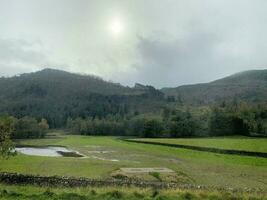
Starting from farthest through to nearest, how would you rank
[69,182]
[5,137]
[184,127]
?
[184,127] → [5,137] → [69,182]

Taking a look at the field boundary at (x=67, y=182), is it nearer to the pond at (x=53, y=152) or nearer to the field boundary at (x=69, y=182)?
the field boundary at (x=69, y=182)

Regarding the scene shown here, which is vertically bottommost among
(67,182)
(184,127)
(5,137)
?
(67,182)

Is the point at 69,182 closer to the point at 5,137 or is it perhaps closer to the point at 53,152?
the point at 5,137

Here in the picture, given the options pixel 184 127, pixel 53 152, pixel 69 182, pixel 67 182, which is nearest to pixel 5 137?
pixel 67 182

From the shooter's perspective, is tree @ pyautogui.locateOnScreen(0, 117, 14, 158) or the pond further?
the pond

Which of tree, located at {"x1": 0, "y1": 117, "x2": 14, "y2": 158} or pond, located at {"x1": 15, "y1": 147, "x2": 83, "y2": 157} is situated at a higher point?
tree, located at {"x1": 0, "y1": 117, "x2": 14, "y2": 158}

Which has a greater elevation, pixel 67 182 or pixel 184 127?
pixel 184 127

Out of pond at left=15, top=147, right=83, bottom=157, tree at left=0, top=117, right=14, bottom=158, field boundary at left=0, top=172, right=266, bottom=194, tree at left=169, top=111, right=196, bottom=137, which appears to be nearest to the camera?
field boundary at left=0, top=172, right=266, bottom=194

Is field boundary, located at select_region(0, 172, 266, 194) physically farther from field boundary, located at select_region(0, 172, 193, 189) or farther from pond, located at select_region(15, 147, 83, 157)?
pond, located at select_region(15, 147, 83, 157)

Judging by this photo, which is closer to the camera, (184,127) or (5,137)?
(5,137)

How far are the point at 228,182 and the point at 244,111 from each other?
467 ft

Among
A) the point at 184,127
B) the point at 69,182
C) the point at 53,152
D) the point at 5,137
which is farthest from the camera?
the point at 184,127

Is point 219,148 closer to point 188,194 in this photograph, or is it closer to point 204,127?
point 188,194

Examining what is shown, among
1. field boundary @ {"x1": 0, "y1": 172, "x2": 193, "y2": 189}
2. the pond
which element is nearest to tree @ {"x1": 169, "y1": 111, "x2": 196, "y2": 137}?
the pond
